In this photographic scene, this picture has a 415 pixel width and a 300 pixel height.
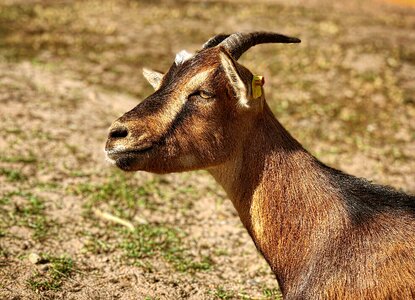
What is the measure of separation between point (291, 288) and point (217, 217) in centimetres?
353

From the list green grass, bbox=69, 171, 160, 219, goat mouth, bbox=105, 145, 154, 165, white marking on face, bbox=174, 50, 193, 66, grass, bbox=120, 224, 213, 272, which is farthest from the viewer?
green grass, bbox=69, 171, 160, 219

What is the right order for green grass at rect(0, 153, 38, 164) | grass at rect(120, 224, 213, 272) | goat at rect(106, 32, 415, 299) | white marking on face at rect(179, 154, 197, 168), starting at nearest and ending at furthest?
goat at rect(106, 32, 415, 299) → white marking on face at rect(179, 154, 197, 168) → grass at rect(120, 224, 213, 272) → green grass at rect(0, 153, 38, 164)

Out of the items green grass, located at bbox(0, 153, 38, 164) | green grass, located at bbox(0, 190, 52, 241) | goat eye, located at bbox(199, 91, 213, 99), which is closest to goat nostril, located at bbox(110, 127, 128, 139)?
goat eye, located at bbox(199, 91, 213, 99)

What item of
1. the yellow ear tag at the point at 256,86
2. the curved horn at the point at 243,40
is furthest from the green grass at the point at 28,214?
the yellow ear tag at the point at 256,86

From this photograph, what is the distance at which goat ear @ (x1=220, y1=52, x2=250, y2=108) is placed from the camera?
4.86 m

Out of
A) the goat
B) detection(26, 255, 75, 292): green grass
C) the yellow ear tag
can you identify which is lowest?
detection(26, 255, 75, 292): green grass

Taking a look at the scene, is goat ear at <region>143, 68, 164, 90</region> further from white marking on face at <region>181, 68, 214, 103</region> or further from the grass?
the grass

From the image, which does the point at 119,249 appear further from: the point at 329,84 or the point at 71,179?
the point at 329,84

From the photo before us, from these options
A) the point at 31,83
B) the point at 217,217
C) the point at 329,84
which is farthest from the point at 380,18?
the point at 217,217

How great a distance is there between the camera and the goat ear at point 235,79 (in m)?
4.86

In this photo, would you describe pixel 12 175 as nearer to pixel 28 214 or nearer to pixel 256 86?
pixel 28 214

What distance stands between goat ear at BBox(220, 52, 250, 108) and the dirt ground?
232cm

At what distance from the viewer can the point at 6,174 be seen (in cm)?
870

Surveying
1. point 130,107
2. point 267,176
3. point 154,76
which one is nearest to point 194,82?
point 154,76
